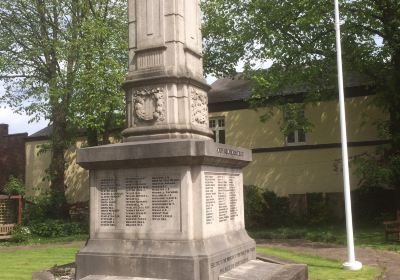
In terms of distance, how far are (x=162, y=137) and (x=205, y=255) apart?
2.17 m

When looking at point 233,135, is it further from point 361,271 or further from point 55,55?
point 361,271

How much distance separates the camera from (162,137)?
27.3 ft

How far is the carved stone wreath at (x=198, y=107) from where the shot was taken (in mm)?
Result: 8703

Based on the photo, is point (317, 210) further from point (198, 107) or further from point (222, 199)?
point (198, 107)

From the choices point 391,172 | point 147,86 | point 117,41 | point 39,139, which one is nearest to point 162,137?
point 147,86

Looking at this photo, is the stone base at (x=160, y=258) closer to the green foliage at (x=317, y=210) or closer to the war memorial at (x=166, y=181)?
the war memorial at (x=166, y=181)

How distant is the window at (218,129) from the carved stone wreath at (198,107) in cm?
2048

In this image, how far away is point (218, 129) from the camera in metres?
29.8

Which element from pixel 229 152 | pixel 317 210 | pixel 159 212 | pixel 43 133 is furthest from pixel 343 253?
pixel 43 133

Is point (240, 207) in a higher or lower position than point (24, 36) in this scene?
lower

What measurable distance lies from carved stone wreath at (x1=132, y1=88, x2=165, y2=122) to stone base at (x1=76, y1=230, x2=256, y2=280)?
7.12ft

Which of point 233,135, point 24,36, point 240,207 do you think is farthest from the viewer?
point 233,135

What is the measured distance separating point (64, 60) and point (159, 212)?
1995cm

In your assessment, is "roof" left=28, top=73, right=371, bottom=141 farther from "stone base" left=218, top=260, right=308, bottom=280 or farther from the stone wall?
"stone base" left=218, top=260, right=308, bottom=280
